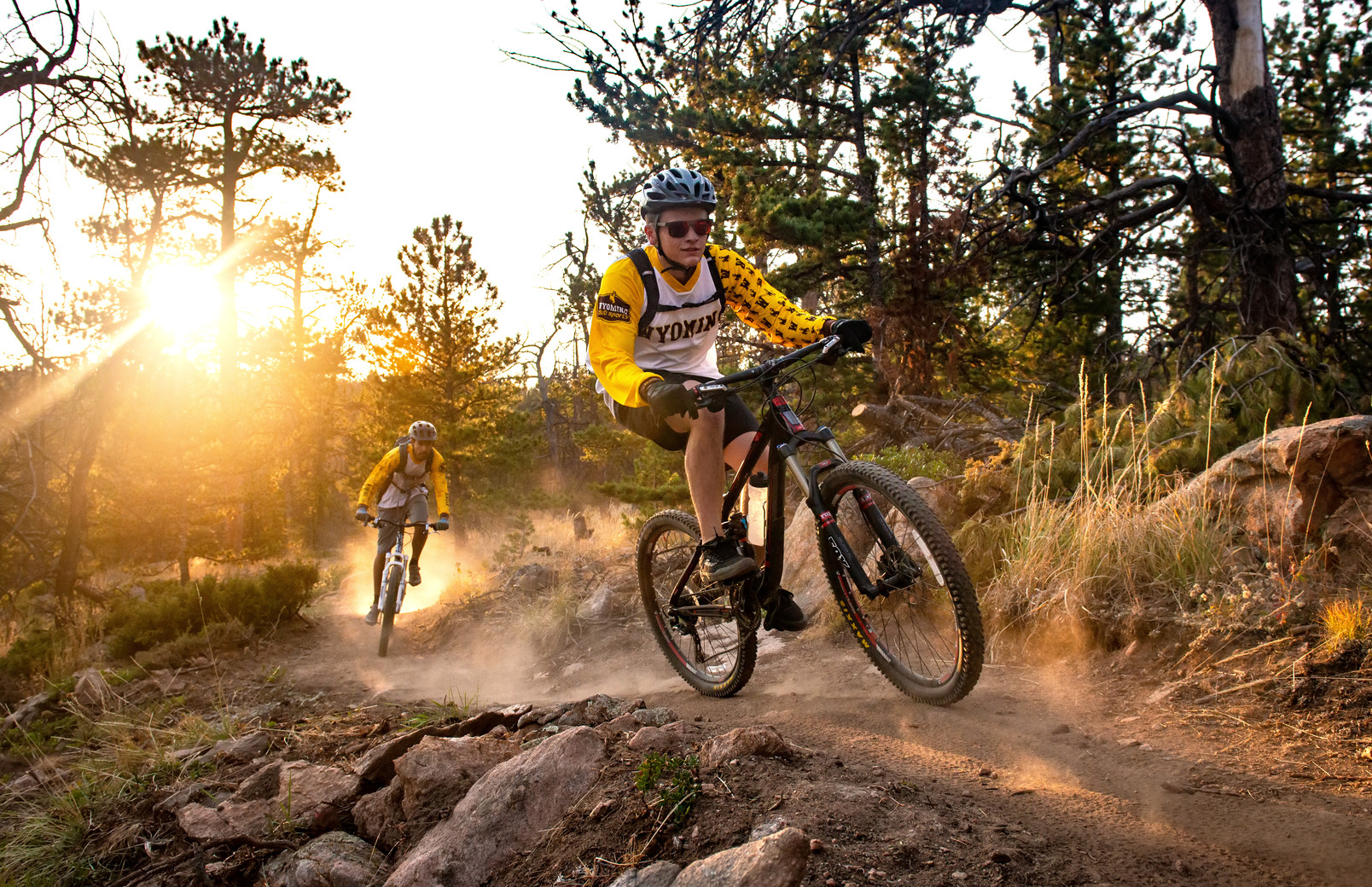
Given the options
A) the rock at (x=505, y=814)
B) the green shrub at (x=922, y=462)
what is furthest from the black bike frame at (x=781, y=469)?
the green shrub at (x=922, y=462)

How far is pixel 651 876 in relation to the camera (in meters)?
1.91

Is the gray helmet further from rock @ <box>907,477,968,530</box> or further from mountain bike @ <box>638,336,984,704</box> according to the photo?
rock @ <box>907,477,968,530</box>

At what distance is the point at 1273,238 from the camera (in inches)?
275

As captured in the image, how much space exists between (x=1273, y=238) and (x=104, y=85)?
34.3 feet

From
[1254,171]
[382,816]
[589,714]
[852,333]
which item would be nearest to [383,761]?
[382,816]

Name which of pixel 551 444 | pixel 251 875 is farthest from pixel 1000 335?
pixel 551 444

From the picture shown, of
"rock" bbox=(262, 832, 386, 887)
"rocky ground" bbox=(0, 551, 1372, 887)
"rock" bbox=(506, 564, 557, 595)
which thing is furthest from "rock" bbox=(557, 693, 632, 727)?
"rock" bbox=(506, 564, 557, 595)

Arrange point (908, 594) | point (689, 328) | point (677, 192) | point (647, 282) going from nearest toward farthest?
point (908, 594) → point (677, 192) → point (647, 282) → point (689, 328)

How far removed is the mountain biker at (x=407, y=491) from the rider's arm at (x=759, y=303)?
594 cm

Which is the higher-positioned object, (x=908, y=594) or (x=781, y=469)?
(x=781, y=469)

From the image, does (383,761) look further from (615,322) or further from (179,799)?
(615,322)

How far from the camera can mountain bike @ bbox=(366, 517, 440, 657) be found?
333 inches

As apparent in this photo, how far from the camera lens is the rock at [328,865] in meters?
2.57

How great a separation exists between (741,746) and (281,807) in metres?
2.02
